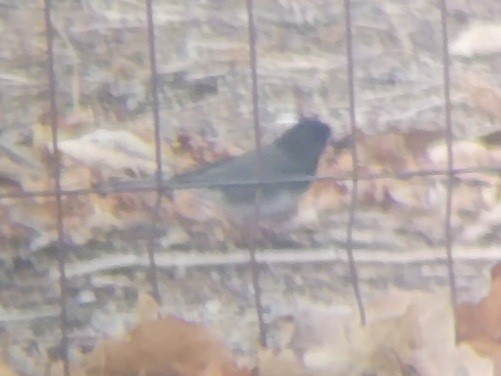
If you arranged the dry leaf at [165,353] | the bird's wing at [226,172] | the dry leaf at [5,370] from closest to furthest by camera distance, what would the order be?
1. the dry leaf at [165,353]
2. the dry leaf at [5,370]
3. the bird's wing at [226,172]

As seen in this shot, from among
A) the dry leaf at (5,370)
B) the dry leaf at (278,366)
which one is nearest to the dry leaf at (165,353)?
the dry leaf at (278,366)

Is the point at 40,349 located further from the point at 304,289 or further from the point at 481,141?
the point at 481,141

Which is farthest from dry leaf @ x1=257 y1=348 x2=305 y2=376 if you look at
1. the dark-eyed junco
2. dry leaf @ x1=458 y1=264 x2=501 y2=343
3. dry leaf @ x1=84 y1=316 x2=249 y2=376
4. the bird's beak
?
the bird's beak

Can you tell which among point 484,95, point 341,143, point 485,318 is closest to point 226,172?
point 341,143

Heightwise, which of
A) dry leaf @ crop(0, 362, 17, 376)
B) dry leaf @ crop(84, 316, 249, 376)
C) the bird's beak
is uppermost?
the bird's beak

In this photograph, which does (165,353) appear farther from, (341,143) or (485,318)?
(341,143)

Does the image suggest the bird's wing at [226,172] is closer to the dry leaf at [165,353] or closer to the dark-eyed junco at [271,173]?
the dark-eyed junco at [271,173]

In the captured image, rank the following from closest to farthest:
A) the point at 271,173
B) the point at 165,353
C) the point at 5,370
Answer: the point at 165,353
the point at 5,370
the point at 271,173

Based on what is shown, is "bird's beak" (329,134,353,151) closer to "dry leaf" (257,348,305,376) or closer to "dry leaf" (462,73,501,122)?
"dry leaf" (462,73,501,122)
